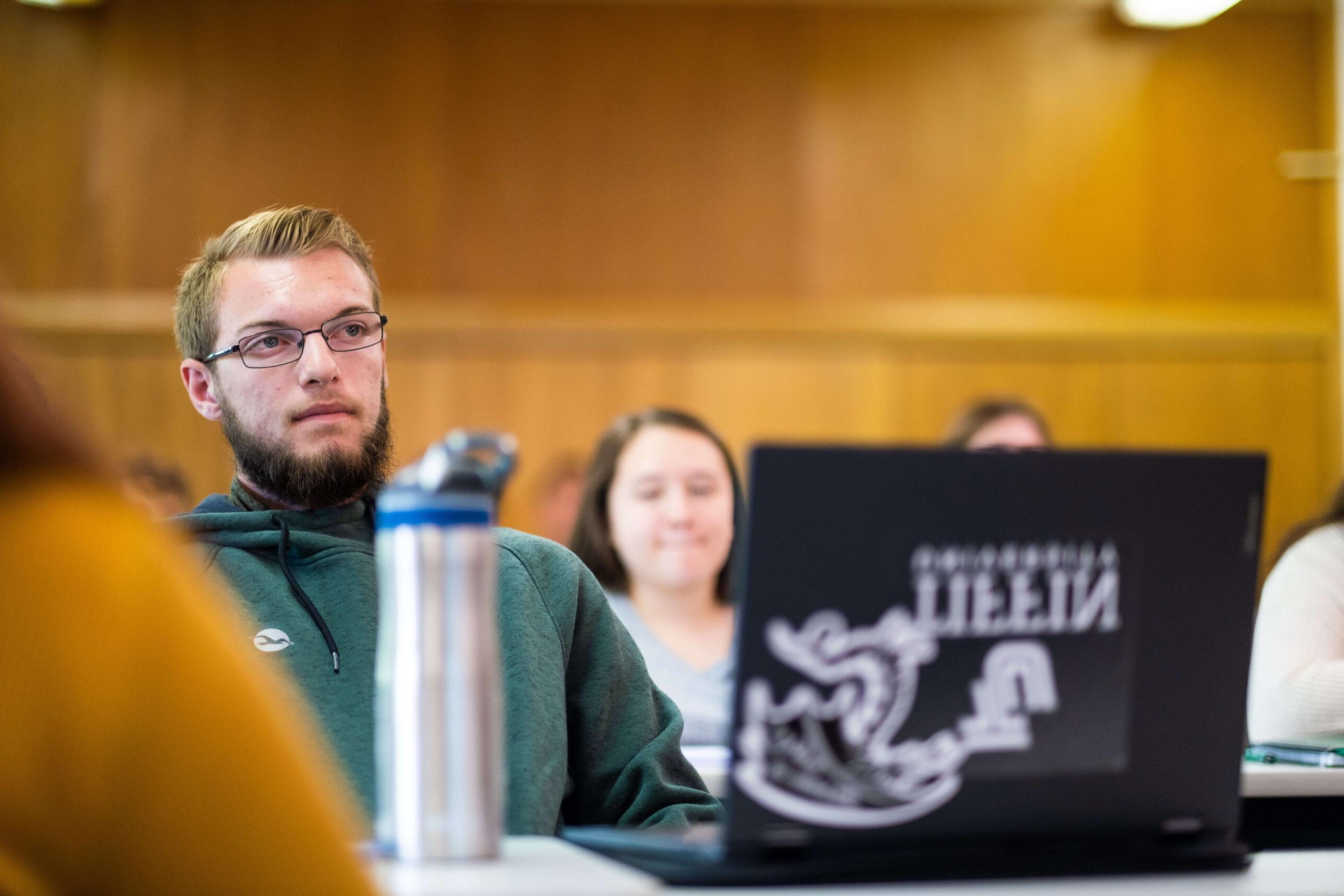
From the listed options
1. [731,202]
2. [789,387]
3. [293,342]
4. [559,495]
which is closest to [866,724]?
[293,342]

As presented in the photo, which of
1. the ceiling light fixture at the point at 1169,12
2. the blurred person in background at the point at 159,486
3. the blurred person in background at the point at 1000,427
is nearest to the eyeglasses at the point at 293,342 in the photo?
the blurred person in background at the point at 159,486

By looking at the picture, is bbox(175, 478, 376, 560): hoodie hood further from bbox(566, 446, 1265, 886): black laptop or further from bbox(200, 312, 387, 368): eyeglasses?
bbox(566, 446, 1265, 886): black laptop

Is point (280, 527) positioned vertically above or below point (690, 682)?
above

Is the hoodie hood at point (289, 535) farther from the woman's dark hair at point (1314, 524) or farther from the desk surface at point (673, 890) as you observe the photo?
the woman's dark hair at point (1314, 524)

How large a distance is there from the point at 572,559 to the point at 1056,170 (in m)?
4.20

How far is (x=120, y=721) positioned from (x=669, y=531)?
246 centimetres

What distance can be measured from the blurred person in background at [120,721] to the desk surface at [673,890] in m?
0.18

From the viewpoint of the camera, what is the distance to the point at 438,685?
0.85 m

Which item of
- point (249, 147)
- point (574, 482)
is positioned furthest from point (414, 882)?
point (249, 147)

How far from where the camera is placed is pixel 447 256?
525 centimetres

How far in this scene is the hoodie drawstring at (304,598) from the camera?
151 centimetres

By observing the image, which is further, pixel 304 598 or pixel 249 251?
pixel 249 251

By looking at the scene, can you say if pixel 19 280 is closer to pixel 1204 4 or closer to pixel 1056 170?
pixel 1056 170

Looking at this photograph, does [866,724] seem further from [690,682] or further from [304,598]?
[690,682]
